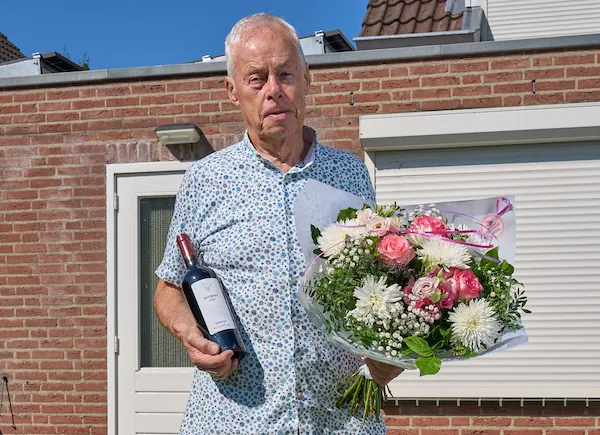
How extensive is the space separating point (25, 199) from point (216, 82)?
180 centimetres

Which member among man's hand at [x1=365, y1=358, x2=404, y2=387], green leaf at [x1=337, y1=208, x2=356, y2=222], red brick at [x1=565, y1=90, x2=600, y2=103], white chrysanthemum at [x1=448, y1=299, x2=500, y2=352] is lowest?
man's hand at [x1=365, y1=358, x2=404, y2=387]

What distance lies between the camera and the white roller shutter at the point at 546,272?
6121mm

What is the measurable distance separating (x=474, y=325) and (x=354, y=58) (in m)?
4.47

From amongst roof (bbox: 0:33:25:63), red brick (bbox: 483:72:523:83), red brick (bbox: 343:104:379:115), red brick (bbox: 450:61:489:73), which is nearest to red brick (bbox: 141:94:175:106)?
red brick (bbox: 343:104:379:115)

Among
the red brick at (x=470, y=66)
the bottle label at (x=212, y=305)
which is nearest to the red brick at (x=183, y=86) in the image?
the red brick at (x=470, y=66)

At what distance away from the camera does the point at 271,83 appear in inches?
91.8

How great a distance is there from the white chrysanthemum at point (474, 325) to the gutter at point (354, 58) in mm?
4371

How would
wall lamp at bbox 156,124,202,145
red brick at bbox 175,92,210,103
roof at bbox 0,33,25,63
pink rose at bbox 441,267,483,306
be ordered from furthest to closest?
1. roof at bbox 0,33,25,63
2. red brick at bbox 175,92,210,103
3. wall lamp at bbox 156,124,202,145
4. pink rose at bbox 441,267,483,306

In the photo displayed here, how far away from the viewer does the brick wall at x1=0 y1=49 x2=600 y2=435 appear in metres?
6.28

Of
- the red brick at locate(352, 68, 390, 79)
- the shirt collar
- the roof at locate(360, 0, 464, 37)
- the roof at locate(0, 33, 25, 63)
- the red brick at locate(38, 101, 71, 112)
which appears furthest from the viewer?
the roof at locate(0, 33, 25, 63)

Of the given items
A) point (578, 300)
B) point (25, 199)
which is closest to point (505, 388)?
point (578, 300)

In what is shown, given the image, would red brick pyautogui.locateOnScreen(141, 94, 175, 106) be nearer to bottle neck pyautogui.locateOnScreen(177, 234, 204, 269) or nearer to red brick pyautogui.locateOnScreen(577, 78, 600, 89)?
red brick pyautogui.locateOnScreen(577, 78, 600, 89)

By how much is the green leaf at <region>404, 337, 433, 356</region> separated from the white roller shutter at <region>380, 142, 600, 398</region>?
14.1ft

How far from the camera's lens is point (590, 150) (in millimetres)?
6160
